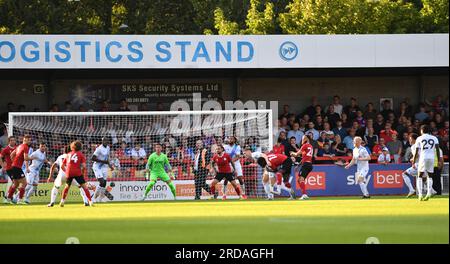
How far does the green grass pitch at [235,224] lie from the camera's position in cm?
1567

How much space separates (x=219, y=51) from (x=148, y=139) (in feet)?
13.7

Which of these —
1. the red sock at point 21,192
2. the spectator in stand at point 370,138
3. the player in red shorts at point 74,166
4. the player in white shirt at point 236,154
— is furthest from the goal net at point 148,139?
the player in red shorts at point 74,166

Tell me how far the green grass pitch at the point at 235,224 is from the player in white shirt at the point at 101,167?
191 inches

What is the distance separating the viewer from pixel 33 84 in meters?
38.6

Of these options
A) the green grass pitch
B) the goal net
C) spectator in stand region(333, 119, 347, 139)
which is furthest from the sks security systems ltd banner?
the green grass pitch

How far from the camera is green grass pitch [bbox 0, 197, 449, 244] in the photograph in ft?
51.4

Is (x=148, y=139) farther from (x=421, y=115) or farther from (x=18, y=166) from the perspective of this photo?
(x=421, y=115)

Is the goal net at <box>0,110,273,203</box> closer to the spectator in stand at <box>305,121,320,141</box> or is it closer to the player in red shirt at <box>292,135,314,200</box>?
the spectator in stand at <box>305,121,320,141</box>

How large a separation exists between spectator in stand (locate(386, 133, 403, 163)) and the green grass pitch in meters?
8.77

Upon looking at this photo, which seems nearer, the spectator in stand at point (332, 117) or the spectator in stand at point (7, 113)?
the spectator in stand at point (332, 117)

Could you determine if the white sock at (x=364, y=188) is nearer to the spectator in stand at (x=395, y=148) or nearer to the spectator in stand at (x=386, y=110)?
the spectator in stand at (x=395, y=148)
